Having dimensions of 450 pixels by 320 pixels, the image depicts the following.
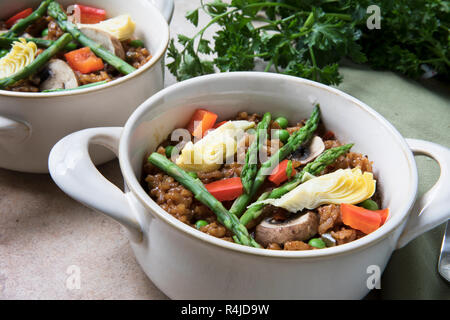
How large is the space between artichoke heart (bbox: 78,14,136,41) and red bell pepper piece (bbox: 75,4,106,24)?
187 millimetres

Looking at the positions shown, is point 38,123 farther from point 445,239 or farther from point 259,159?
point 445,239

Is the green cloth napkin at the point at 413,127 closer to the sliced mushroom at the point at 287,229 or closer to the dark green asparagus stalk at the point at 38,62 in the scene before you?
the sliced mushroom at the point at 287,229

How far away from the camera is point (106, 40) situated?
9.21 ft

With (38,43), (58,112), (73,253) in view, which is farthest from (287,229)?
(38,43)

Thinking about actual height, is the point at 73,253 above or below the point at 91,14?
below

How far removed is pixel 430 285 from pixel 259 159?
2.99 feet

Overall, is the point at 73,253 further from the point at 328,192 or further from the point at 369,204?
the point at 369,204

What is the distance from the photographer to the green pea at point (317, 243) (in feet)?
6.21

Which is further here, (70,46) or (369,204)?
(70,46)

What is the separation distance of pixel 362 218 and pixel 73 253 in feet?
4.26

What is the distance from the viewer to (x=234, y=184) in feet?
6.95

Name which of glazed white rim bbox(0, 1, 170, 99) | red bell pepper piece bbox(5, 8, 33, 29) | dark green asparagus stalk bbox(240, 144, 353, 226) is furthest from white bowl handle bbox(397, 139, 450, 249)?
red bell pepper piece bbox(5, 8, 33, 29)

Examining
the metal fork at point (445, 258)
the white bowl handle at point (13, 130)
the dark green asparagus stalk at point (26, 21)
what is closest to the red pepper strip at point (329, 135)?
the metal fork at point (445, 258)

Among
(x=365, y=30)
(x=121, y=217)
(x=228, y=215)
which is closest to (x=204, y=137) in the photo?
(x=228, y=215)
